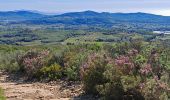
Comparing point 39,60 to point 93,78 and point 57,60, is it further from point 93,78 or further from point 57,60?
point 93,78

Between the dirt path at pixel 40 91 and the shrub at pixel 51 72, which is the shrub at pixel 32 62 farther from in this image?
the dirt path at pixel 40 91

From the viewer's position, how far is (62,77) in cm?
2759

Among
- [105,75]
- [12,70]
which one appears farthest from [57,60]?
[105,75]

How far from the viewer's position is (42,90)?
23984 millimetres

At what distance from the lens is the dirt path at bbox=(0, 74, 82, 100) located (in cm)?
2192

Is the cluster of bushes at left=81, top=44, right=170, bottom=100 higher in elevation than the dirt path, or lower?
higher

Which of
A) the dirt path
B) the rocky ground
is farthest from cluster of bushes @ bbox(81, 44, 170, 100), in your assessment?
the dirt path

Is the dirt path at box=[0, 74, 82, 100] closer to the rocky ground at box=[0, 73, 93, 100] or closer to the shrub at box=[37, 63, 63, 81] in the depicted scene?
the rocky ground at box=[0, 73, 93, 100]

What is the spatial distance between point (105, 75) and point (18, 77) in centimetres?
1217

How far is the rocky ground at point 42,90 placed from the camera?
21.9 metres

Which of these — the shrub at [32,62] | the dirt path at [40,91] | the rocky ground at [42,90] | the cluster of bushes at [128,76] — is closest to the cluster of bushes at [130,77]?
the cluster of bushes at [128,76]

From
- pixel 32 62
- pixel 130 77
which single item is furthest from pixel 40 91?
pixel 32 62

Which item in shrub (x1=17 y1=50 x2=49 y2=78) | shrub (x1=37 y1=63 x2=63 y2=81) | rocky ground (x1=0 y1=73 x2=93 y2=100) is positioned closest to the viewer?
rocky ground (x1=0 y1=73 x2=93 y2=100)

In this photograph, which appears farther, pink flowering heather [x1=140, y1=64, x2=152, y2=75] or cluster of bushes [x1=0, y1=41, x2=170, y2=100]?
pink flowering heather [x1=140, y1=64, x2=152, y2=75]
